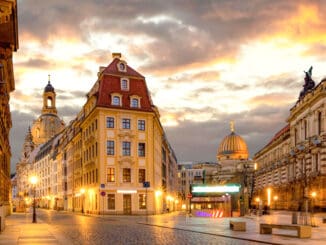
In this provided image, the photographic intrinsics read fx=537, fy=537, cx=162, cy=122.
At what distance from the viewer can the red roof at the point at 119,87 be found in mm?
68312

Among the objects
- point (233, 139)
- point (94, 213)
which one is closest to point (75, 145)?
point (94, 213)

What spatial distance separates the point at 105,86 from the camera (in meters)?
68.6

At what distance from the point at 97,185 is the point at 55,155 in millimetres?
61435

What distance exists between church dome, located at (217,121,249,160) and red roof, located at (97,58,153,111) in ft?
358

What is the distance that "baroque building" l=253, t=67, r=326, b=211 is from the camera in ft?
225

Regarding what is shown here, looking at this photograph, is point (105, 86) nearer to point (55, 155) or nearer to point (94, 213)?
Answer: point (94, 213)

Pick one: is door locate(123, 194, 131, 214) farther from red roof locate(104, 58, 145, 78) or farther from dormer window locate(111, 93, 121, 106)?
red roof locate(104, 58, 145, 78)

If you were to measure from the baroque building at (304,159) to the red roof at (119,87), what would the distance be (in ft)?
74.5

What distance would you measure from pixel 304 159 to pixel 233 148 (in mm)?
99780

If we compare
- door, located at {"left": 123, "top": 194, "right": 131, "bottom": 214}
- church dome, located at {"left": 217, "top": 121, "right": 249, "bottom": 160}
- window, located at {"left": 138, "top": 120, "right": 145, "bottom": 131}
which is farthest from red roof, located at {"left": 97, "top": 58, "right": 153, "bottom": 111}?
church dome, located at {"left": 217, "top": 121, "right": 249, "bottom": 160}

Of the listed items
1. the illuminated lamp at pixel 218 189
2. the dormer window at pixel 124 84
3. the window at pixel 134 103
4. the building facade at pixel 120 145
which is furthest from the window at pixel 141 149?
the illuminated lamp at pixel 218 189

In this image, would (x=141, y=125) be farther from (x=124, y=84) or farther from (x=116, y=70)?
(x=116, y=70)

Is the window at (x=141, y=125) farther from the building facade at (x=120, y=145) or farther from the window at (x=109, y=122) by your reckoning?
the window at (x=109, y=122)

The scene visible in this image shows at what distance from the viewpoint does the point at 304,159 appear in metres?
77.7
